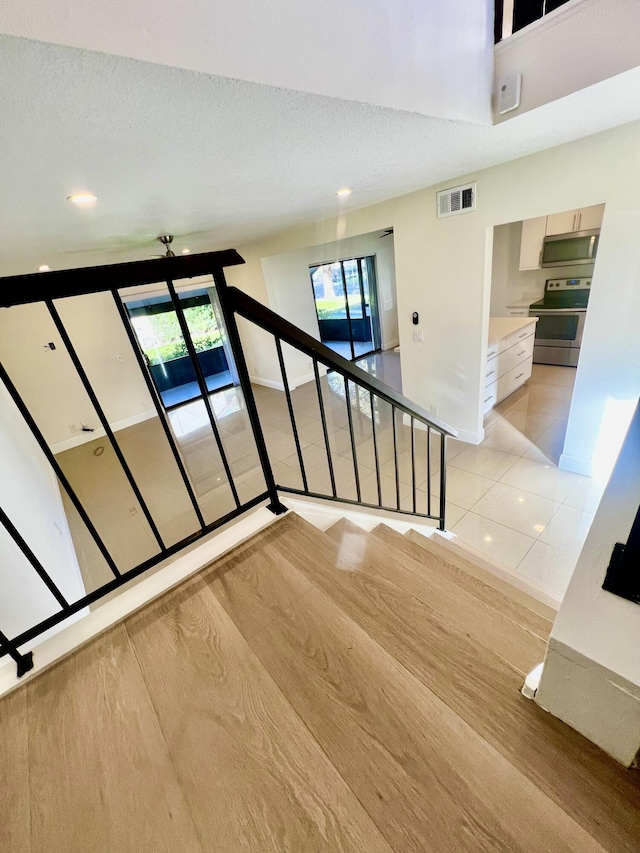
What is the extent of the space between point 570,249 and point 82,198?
5.60 m

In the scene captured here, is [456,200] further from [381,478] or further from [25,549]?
[25,549]

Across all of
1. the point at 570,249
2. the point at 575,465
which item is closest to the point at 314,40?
the point at 575,465

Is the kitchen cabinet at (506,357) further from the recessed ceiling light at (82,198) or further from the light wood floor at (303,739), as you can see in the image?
the recessed ceiling light at (82,198)

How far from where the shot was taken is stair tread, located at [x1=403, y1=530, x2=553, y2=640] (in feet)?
3.89

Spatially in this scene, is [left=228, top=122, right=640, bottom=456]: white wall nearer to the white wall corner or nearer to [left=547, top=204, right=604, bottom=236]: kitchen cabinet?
[left=547, top=204, right=604, bottom=236]: kitchen cabinet

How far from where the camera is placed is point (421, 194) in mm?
3066

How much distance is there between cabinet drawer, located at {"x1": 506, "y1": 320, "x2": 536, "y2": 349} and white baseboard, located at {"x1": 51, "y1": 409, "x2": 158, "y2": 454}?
5.69m

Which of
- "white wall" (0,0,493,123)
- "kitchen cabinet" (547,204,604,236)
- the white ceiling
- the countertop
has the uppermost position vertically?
→ "white wall" (0,0,493,123)

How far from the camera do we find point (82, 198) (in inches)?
73.1

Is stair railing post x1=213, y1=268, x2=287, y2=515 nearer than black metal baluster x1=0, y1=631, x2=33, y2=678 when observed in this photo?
No

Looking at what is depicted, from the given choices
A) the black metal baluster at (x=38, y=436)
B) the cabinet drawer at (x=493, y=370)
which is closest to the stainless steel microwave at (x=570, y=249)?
the cabinet drawer at (x=493, y=370)

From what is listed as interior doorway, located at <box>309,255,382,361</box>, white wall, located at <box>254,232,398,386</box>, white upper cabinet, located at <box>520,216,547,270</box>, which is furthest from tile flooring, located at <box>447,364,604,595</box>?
interior doorway, located at <box>309,255,382,361</box>

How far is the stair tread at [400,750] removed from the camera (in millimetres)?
622

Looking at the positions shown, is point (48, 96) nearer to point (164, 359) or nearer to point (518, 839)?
point (518, 839)
